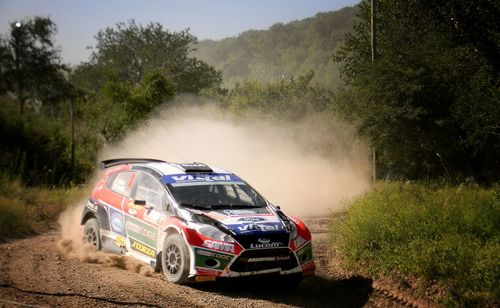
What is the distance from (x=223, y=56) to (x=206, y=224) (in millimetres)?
151343

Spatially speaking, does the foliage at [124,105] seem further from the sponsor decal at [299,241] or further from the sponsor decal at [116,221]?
the sponsor decal at [299,241]

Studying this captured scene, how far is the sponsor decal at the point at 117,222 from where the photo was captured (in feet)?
30.1

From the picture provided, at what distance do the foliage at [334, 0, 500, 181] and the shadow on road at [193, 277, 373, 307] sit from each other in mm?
8319

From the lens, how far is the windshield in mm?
8344

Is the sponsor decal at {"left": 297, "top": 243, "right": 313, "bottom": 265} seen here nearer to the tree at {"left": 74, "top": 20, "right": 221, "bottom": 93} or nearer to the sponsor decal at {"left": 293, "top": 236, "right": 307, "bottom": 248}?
the sponsor decal at {"left": 293, "top": 236, "right": 307, "bottom": 248}

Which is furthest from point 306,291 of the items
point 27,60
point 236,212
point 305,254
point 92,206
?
point 27,60

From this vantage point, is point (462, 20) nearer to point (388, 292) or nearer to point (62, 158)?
→ point (388, 292)

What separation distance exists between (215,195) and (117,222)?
1.88m

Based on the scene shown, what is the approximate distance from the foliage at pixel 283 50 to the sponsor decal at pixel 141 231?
77133 mm

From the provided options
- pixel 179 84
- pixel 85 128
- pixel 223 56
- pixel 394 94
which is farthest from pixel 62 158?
pixel 223 56

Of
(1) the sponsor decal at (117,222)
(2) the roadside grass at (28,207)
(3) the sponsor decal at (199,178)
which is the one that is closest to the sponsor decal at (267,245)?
(3) the sponsor decal at (199,178)

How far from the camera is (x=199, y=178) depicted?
8953mm

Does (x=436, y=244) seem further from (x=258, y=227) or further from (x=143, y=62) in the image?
(x=143, y=62)

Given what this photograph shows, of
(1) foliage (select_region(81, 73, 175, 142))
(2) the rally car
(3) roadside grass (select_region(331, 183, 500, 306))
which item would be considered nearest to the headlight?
(2) the rally car
